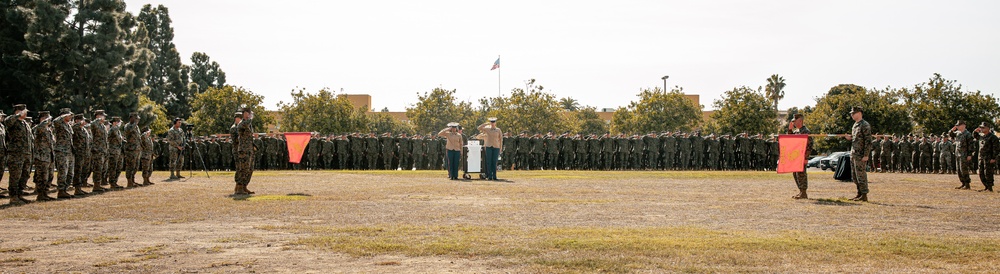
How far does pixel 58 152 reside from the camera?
17172 mm

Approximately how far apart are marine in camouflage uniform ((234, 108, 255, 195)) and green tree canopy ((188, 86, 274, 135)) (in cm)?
5527

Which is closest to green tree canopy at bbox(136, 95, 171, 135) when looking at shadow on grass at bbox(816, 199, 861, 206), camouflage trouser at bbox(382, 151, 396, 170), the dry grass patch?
camouflage trouser at bbox(382, 151, 396, 170)

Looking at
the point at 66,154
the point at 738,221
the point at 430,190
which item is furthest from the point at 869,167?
the point at 66,154

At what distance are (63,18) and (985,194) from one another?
1744 inches

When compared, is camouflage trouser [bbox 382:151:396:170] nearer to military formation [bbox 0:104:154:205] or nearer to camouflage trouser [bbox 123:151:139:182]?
camouflage trouser [bbox 123:151:139:182]

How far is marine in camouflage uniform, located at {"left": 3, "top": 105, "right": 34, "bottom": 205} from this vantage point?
15766 millimetres

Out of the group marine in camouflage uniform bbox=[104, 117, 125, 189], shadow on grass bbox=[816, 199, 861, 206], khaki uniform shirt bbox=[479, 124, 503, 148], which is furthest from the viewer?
khaki uniform shirt bbox=[479, 124, 503, 148]

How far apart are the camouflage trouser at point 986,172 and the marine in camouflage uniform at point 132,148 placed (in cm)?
2017

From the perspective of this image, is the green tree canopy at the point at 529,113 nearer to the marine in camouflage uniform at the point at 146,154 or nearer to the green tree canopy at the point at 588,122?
the green tree canopy at the point at 588,122

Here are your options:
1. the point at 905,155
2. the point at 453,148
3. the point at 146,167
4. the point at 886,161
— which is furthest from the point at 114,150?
the point at 905,155

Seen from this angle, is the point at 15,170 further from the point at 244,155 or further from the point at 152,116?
the point at 152,116

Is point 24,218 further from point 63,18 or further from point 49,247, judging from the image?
point 63,18

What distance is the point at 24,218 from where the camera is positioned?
41.5 ft

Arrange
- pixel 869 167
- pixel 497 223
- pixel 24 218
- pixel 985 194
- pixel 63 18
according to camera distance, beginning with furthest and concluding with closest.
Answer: pixel 63 18 → pixel 869 167 → pixel 985 194 → pixel 24 218 → pixel 497 223
